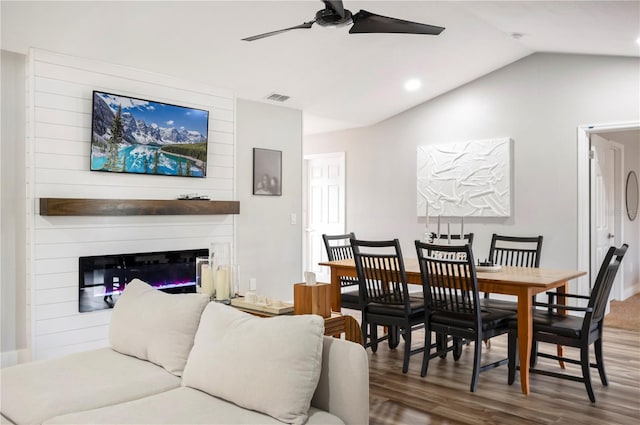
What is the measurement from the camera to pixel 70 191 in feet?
13.5

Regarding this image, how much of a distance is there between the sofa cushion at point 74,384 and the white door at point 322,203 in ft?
17.0

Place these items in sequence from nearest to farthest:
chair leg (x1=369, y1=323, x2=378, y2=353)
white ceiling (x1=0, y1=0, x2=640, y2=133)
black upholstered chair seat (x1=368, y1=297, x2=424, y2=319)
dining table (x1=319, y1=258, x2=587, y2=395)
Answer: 1. dining table (x1=319, y1=258, x2=587, y2=395)
2. white ceiling (x1=0, y1=0, x2=640, y2=133)
3. black upholstered chair seat (x1=368, y1=297, x2=424, y2=319)
4. chair leg (x1=369, y1=323, x2=378, y2=353)

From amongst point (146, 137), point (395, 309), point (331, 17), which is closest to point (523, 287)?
point (395, 309)

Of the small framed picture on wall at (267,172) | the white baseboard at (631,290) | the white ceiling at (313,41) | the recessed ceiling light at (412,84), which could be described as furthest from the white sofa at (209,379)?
the white baseboard at (631,290)

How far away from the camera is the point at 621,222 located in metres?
6.91

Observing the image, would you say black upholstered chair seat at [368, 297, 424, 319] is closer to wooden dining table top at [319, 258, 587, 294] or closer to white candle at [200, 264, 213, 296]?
wooden dining table top at [319, 258, 587, 294]

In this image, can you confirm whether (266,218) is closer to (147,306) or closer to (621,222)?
(147,306)

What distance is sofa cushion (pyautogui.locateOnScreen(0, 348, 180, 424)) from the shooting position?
2.09m

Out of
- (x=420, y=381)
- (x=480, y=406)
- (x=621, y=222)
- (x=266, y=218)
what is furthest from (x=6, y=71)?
(x=621, y=222)

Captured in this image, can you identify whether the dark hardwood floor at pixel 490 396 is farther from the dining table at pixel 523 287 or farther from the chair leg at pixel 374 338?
the dining table at pixel 523 287

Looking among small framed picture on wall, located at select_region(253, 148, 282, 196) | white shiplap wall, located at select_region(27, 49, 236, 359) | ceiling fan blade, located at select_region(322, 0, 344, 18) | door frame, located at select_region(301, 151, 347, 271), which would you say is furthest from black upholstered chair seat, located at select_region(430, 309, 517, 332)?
door frame, located at select_region(301, 151, 347, 271)

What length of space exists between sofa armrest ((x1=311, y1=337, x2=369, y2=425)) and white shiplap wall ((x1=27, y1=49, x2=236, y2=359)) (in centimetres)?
289

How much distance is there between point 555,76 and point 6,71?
5238 millimetres

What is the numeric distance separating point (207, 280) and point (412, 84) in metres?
4.01
